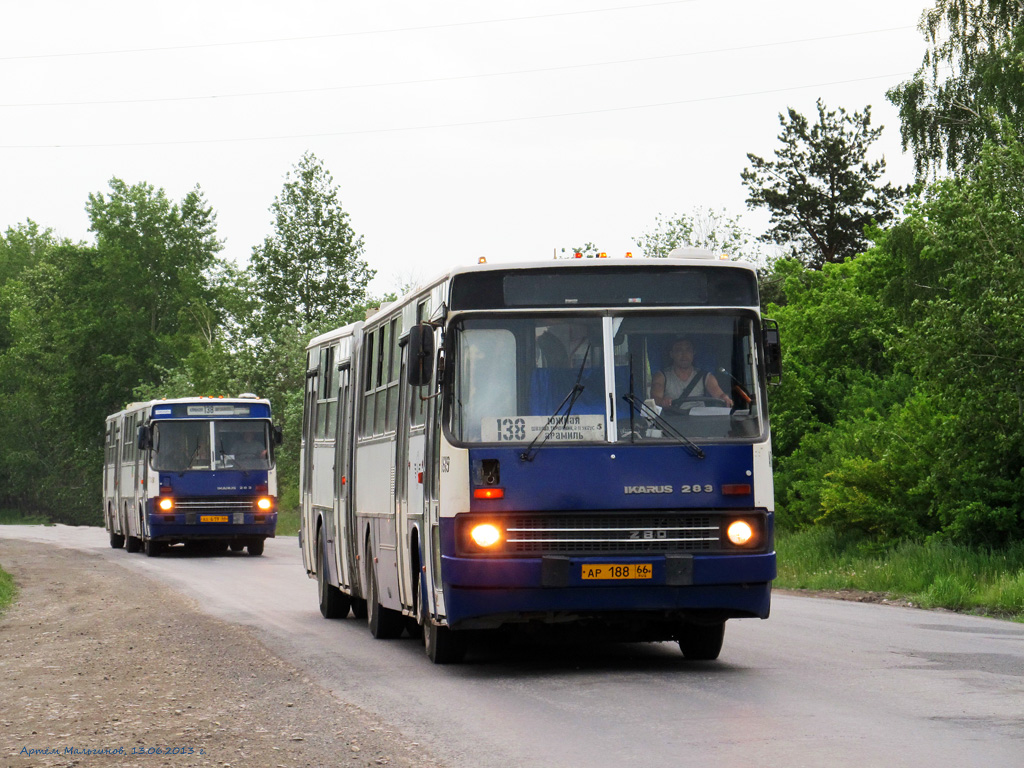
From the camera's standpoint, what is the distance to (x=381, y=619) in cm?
1554

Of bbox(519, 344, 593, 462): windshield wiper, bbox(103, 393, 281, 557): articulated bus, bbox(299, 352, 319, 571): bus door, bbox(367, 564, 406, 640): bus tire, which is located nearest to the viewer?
bbox(519, 344, 593, 462): windshield wiper

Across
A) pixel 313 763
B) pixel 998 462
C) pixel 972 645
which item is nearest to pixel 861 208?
pixel 998 462

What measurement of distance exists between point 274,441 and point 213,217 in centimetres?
5798

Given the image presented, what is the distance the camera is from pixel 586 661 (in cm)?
1296

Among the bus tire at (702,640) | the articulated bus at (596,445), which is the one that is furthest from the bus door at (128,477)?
the articulated bus at (596,445)

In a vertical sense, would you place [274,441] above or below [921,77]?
below

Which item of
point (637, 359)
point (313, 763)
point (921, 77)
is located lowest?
point (313, 763)

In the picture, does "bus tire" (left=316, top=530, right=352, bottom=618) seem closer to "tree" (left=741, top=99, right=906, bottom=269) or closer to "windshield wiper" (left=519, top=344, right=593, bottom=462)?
"windshield wiper" (left=519, top=344, right=593, bottom=462)

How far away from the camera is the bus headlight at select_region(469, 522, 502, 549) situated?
38.0ft

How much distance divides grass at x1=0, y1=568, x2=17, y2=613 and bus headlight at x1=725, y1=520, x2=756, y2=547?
1246 cm

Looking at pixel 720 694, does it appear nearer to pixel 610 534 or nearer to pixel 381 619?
pixel 610 534

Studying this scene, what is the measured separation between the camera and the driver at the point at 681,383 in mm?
11922

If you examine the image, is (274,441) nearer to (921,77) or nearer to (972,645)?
(921,77)

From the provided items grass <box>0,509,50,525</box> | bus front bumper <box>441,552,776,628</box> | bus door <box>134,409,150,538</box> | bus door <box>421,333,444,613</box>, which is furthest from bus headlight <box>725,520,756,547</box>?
grass <box>0,509,50,525</box>
